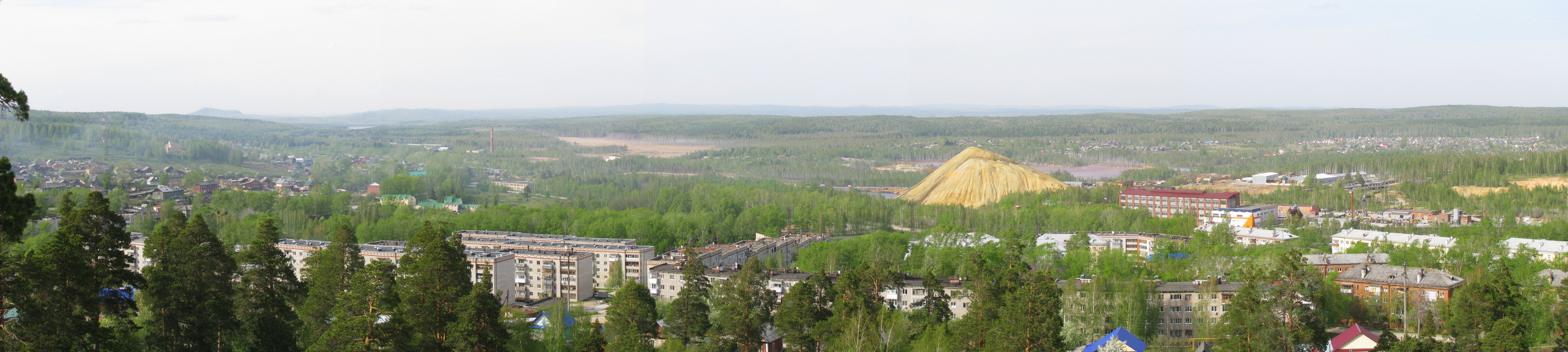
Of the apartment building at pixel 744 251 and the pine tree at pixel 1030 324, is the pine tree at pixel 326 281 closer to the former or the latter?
the pine tree at pixel 1030 324

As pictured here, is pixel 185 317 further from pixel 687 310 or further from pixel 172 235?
pixel 687 310

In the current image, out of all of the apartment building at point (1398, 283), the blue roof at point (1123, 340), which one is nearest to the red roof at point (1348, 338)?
the blue roof at point (1123, 340)

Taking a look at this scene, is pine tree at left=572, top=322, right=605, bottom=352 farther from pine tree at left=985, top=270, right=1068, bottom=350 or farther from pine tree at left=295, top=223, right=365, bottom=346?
pine tree at left=985, top=270, right=1068, bottom=350

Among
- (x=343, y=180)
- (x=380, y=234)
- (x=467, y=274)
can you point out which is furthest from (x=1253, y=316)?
(x=343, y=180)

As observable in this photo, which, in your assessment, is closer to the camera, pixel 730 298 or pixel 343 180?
pixel 730 298

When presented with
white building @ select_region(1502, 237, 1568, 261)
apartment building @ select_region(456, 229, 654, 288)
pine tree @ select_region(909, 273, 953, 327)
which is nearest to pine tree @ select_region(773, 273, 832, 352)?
pine tree @ select_region(909, 273, 953, 327)

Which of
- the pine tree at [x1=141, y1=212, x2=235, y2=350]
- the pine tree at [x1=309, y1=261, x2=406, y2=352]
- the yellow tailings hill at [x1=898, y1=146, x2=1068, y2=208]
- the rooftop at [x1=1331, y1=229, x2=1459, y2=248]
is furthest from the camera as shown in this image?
the yellow tailings hill at [x1=898, y1=146, x2=1068, y2=208]

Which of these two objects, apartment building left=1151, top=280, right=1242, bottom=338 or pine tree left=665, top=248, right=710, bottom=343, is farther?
apartment building left=1151, top=280, right=1242, bottom=338
